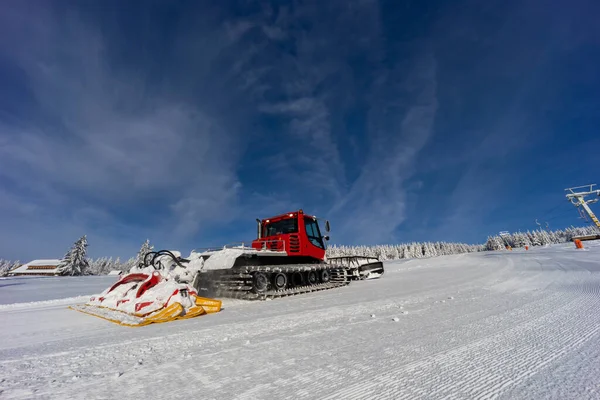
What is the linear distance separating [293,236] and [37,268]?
282 feet

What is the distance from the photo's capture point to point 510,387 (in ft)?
5.74

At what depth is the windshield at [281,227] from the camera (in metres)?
10.9

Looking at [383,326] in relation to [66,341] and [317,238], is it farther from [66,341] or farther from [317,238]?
[317,238]

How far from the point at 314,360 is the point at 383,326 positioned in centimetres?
160

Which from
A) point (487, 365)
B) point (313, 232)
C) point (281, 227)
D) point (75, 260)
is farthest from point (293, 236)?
point (75, 260)

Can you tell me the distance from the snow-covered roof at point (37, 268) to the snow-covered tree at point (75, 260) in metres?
18.5

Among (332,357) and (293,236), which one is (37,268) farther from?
(332,357)

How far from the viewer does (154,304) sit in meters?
5.51

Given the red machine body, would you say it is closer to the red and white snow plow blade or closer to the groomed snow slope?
the red and white snow plow blade

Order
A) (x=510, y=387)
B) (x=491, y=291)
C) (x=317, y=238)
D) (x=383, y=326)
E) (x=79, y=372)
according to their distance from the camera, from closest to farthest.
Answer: (x=510, y=387) < (x=79, y=372) < (x=383, y=326) < (x=491, y=291) < (x=317, y=238)

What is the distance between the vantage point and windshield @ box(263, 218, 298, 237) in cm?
1091

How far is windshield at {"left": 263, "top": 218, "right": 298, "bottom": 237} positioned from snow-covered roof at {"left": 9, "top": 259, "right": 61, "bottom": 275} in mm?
70812

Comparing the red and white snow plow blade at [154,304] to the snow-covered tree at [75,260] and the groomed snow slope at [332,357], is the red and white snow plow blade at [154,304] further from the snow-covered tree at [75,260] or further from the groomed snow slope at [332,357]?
the snow-covered tree at [75,260]

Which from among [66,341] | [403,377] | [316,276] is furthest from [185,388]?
[316,276]
